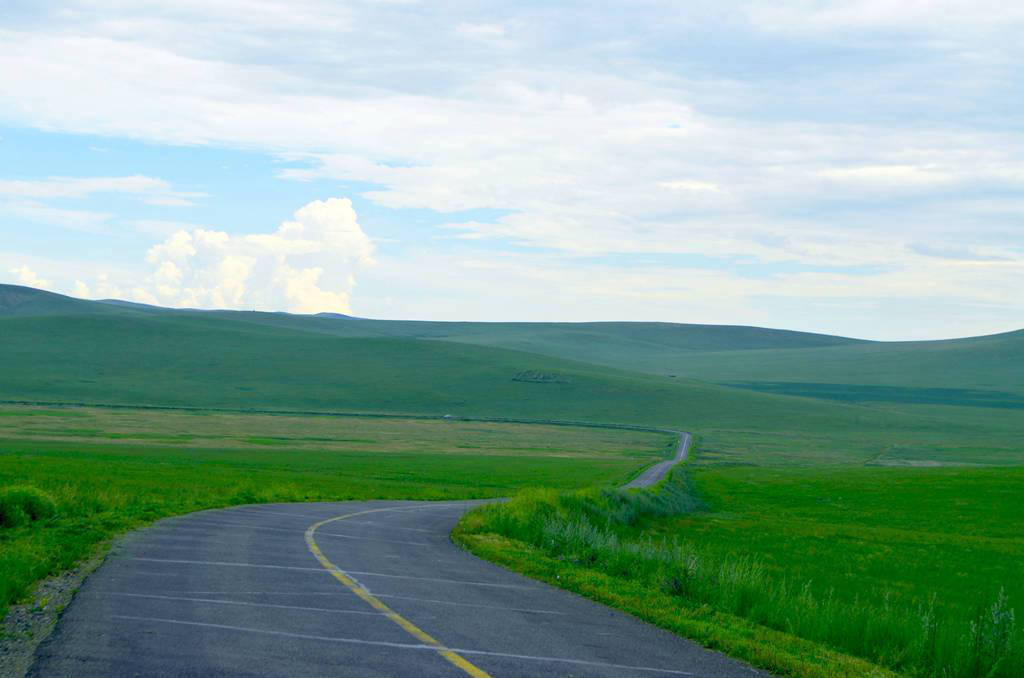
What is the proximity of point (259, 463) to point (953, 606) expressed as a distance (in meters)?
56.3

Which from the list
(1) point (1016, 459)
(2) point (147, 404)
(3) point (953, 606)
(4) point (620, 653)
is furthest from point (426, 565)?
(2) point (147, 404)

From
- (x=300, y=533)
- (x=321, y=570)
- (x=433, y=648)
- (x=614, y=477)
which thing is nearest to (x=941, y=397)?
(x=614, y=477)

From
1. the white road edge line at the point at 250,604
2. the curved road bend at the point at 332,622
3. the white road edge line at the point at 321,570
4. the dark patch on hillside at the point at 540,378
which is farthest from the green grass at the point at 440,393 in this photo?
the white road edge line at the point at 250,604

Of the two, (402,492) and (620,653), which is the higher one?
(620,653)

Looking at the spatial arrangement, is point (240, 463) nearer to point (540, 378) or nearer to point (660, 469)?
point (660, 469)

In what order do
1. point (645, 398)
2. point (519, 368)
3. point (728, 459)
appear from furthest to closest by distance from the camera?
point (519, 368) → point (645, 398) → point (728, 459)

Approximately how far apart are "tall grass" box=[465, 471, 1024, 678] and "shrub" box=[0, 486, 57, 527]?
9.86 meters

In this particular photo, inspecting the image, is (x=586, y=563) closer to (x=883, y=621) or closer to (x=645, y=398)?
(x=883, y=621)

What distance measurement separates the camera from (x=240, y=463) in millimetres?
71688

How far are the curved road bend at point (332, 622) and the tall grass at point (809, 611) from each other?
2.09 m

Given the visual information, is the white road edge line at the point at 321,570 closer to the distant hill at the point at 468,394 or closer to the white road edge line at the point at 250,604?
the white road edge line at the point at 250,604

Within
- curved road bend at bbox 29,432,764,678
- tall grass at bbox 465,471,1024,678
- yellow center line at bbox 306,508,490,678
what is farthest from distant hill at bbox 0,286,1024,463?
curved road bend at bbox 29,432,764,678

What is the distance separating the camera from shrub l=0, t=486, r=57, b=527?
2062cm

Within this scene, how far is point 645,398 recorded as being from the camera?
16850cm
